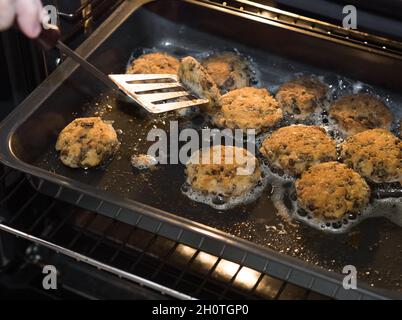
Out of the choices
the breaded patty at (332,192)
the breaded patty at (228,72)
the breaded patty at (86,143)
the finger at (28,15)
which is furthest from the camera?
the breaded patty at (228,72)

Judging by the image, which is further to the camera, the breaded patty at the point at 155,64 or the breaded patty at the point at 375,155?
the breaded patty at the point at 155,64

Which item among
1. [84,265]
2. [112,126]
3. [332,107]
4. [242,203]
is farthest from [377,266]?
[112,126]

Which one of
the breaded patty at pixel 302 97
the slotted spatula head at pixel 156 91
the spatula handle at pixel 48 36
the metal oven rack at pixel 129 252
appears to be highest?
the spatula handle at pixel 48 36

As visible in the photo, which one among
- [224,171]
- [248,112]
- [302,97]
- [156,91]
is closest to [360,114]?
[302,97]

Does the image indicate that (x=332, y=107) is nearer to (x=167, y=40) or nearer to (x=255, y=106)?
(x=255, y=106)

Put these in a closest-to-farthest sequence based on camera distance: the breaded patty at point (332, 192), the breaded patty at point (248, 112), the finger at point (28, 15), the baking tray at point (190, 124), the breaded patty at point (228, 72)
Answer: the finger at point (28, 15) < the baking tray at point (190, 124) < the breaded patty at point (332, 192) < the breaded patty at point (248, 112) < the breaded patty at point (228, 72)

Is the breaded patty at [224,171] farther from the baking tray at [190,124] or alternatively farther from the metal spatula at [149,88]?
the metal spatula at [149,88]

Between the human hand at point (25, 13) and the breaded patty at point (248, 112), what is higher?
the human hand at point (25, 13)

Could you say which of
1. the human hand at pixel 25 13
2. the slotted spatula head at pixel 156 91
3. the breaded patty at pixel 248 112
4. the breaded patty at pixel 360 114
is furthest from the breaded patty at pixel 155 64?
the human hand at pixel 25 13
